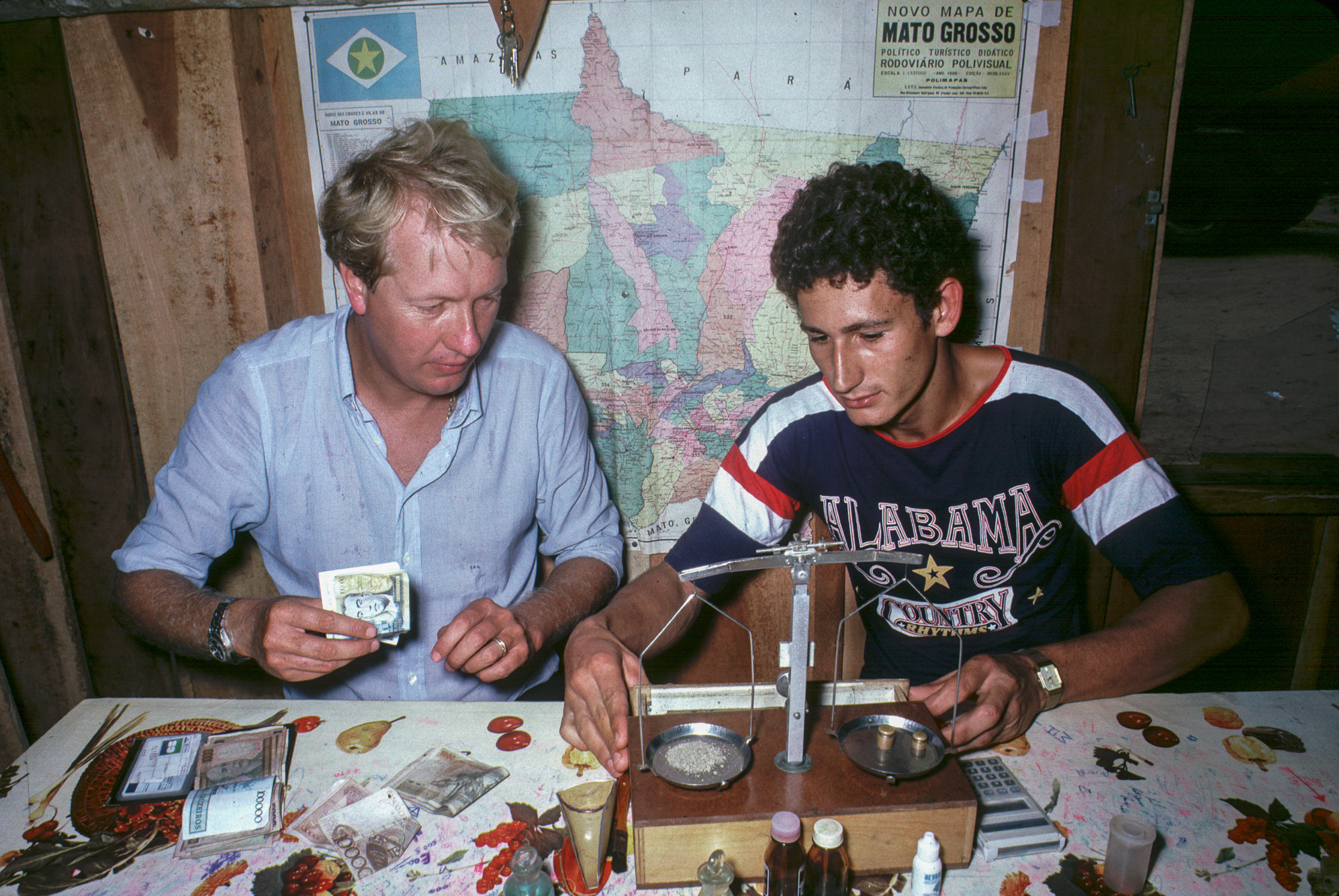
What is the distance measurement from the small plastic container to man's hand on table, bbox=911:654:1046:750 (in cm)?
29

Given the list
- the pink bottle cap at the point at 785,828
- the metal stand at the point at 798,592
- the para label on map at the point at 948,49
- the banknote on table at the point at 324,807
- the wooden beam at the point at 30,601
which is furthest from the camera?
the wooden beam at the point at 30,601

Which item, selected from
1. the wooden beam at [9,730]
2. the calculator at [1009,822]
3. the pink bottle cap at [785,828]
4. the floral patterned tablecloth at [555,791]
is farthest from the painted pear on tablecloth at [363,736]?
the wooden beam at [9,730]

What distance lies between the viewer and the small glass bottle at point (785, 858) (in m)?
1.05

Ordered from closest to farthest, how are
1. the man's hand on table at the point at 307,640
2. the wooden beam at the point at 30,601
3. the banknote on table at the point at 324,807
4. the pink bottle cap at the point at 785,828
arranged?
the pink bottle cap at the point at 785,828
the banknote on table at the point at 324,807
the man's hand on table at the point at 307,640
the wooden beam at the point at 30,601

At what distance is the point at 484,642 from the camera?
1670 mm

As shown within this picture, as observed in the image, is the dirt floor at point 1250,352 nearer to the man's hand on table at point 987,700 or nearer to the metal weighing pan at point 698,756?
the man's hand on table at point 987,700

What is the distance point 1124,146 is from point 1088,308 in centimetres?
52

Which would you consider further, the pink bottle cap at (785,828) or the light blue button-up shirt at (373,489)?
the light blue button-up shirt at (373,489)

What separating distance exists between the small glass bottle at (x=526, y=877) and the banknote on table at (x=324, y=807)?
41 centimetres

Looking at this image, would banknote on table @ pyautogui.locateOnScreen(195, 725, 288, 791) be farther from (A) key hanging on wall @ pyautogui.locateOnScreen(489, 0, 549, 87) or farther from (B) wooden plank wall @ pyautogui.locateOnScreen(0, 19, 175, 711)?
(A) key hanging on wall @ pyautogui.locateOnScreen(489, 0, 549, 87)

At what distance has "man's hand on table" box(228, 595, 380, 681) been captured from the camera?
153cm

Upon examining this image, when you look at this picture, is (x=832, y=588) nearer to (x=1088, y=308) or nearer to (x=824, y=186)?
(x=1088, y=308)

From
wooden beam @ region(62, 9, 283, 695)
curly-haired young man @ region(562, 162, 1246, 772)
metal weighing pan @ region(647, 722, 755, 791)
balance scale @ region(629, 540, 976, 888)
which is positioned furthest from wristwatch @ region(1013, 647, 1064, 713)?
wooden beam @ region(62, 9, 283, 695)

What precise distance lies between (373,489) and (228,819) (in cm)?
91
